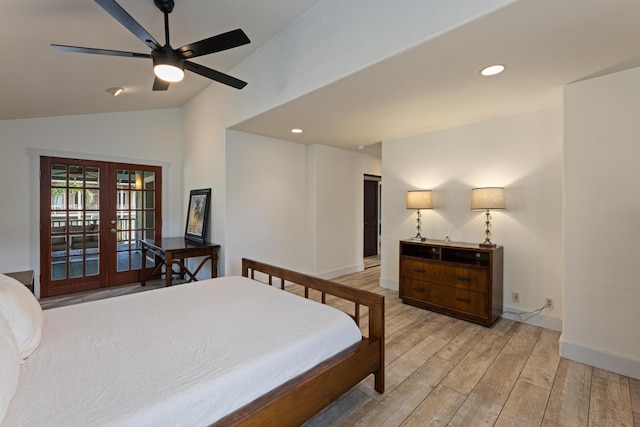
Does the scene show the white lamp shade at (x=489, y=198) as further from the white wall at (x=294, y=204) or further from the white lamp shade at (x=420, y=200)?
the white wall at (x=294, y=204)

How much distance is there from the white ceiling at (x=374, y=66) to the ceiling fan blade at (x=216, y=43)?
0.50m

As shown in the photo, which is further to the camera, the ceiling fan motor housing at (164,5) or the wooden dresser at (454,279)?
the wooden dresser at (454,279)

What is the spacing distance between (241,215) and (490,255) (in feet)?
10.0

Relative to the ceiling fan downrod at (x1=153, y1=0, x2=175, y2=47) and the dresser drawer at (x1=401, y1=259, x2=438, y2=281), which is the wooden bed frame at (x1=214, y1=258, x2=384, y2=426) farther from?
the ceiling fan downrod at (x1=153, y1=0, x2=175, y2=47)

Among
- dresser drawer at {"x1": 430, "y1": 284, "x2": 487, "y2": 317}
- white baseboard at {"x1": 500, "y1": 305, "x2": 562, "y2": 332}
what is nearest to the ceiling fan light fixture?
dresser drawer at {"x1": 430, "y1": 284, "x2": 487, "y2": 317}

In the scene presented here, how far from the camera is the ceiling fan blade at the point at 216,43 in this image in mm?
1866

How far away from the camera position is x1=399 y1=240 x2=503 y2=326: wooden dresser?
9.78 feet

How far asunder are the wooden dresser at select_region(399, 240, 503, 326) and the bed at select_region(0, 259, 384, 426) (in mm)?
1692

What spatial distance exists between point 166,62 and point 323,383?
7.52 feet

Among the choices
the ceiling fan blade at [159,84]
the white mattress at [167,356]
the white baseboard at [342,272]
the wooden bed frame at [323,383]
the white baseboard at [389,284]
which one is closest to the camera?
the white mattress at [167,356]

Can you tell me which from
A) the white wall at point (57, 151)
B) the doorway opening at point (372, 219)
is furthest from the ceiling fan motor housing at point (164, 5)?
the doorway opening at point (372, 219)

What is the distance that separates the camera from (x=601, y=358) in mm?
2242

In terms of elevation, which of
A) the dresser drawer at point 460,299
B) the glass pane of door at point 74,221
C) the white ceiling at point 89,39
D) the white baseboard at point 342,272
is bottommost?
the white baseboard at point 342,272

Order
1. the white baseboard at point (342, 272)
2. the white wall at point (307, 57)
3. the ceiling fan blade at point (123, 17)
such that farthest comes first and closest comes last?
the white baseboard at point (342, 272) < the white wall at point (307, 57) < the ceiling fan blade at point (123, 17)
